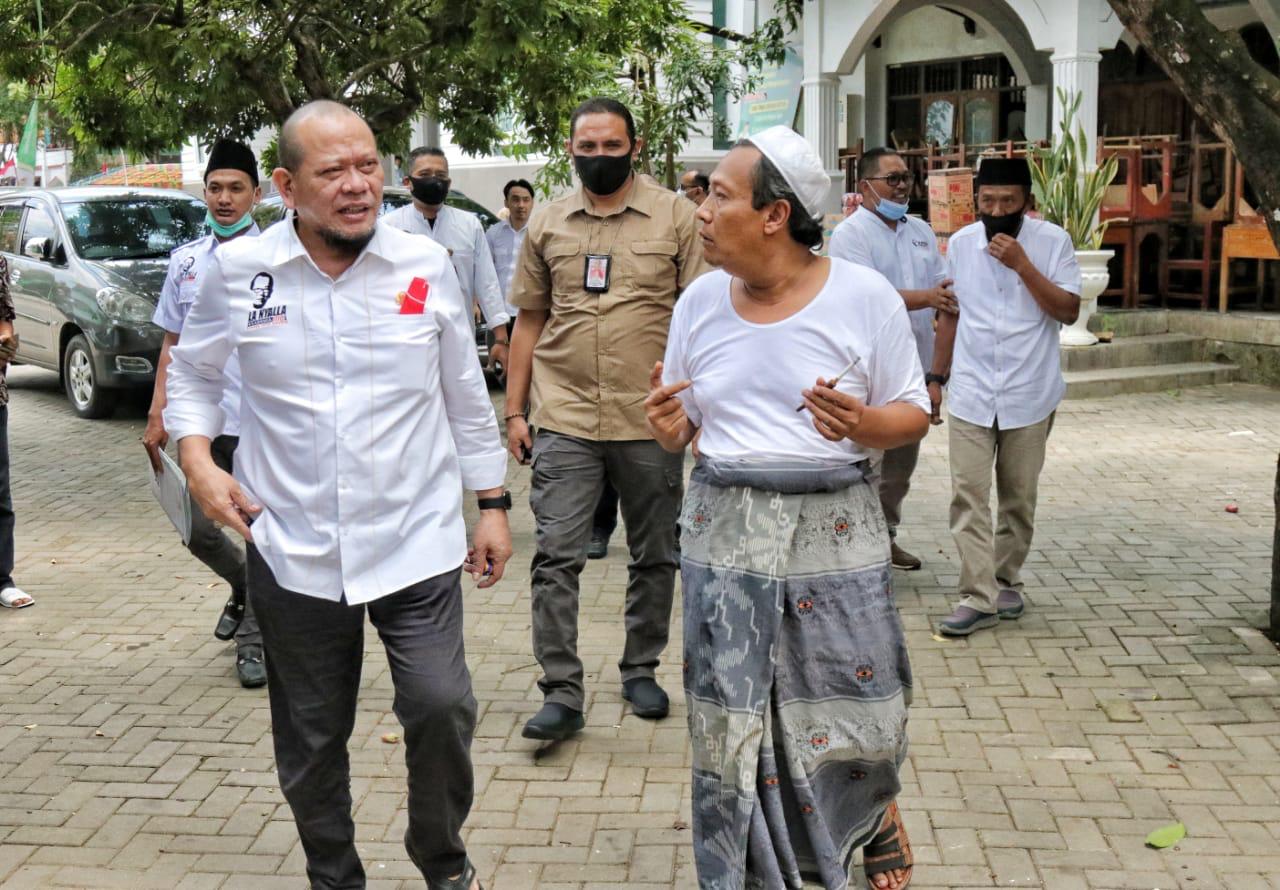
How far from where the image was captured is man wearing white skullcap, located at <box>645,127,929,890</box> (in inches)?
135

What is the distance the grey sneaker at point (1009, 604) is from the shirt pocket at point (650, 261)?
2222 millimetres

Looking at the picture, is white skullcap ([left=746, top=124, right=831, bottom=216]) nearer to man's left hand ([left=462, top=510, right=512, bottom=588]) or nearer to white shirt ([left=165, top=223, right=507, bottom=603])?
white shirt ([left=165, top=223, right=507, bottom=603])

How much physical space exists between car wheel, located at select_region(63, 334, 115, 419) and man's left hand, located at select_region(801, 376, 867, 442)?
10.3 metres

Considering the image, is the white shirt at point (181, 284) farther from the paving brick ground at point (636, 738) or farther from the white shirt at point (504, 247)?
the white shirt at point (504, 247)

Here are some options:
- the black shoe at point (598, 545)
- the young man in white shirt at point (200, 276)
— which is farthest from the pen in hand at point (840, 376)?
the black shoe at point (598, 545)

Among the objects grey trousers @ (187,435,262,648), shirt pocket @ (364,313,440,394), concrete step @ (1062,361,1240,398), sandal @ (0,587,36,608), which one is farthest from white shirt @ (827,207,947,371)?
concrete step @ (1062,361,1240,398)

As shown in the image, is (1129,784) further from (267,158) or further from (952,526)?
(267,158)

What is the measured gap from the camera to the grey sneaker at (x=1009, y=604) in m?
6.32

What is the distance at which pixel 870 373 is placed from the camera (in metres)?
3.49

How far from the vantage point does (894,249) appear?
6.78m

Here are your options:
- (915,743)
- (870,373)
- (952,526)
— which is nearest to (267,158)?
(952,526)

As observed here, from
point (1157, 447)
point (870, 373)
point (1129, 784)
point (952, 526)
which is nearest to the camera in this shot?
point (870, 373)

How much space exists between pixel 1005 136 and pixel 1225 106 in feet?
43.2

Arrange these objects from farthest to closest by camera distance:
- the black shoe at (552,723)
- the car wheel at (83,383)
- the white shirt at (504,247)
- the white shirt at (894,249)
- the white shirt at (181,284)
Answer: the car wheel at (83,383)
the white shirt at (504,247)
the white shirt at (894,249)
the white shirt at (181,284)
the black shoe at (552,723)
